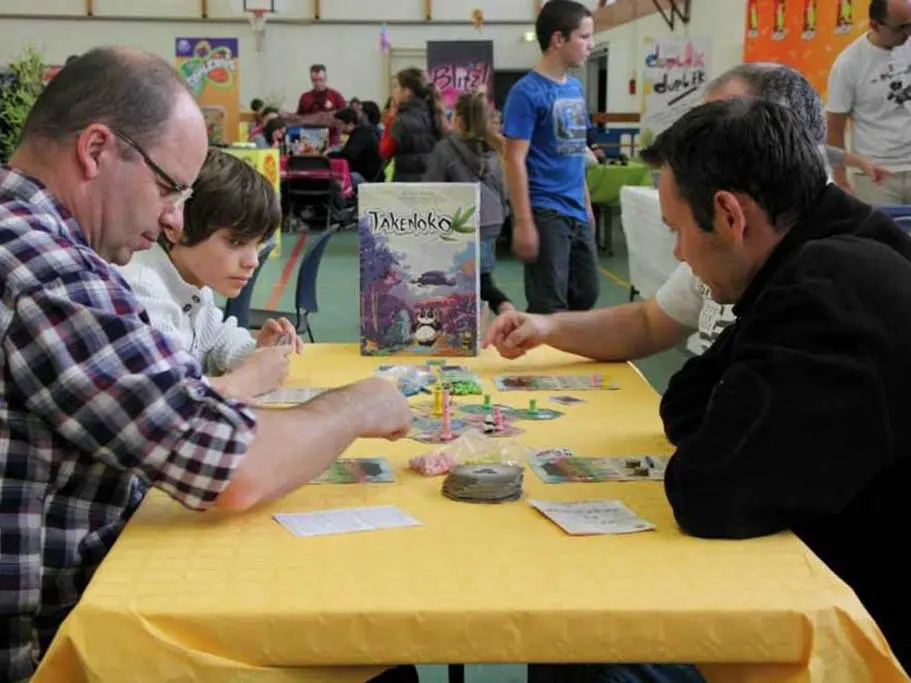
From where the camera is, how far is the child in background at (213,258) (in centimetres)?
Result: 210

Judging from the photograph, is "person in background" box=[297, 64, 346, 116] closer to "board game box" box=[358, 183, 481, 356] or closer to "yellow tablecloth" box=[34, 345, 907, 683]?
"board game box" box=[358, 183, 481, 356]

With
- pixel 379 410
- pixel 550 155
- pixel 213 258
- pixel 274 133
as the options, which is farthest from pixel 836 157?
pixel 274 133

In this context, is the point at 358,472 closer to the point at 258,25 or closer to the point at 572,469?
the point at 572,469

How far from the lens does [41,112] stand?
4.31ft

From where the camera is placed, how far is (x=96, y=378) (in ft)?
3.84

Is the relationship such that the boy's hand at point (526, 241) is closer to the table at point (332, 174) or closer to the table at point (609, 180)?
the table at point (609, 180)

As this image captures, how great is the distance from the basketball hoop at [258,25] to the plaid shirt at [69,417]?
15.0 m

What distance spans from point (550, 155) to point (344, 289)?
361 centimetres

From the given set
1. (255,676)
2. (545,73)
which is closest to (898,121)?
(545,73)

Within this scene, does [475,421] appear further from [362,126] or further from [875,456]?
[362,126]

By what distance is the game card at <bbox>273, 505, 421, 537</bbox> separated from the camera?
1.31 m

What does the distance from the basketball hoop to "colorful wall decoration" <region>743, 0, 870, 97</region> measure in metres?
8.57

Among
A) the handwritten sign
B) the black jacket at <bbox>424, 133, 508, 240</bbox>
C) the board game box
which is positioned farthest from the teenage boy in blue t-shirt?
the handwritten sign

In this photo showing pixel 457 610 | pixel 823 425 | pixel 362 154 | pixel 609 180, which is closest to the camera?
pixel 457 610
